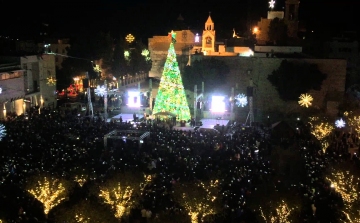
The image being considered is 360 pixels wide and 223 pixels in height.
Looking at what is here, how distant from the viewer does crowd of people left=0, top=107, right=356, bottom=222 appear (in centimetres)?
1378

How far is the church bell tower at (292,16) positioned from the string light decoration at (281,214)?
1199 inches

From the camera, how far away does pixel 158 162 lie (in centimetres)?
1666

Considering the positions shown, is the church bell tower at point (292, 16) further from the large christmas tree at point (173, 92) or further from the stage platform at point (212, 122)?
the large christmas tree at point (173, 92)

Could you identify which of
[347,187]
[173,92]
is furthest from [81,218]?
[173,92]

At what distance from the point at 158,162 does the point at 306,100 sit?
1609cm

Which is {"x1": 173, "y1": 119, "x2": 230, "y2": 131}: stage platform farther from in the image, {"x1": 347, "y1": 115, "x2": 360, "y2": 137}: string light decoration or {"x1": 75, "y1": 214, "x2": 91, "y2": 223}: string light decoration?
{"x1": 75, "y1": 214, "x2": 91, "y2": 223}: string light decoration

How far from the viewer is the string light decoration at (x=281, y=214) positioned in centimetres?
1242

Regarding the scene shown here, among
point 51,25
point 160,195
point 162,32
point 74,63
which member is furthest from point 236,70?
point 51,25

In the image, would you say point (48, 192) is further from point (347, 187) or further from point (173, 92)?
point (173, 92)

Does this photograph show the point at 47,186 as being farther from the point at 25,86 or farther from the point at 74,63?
the point at 74,63

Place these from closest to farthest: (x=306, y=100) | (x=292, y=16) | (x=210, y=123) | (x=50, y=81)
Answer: (x=210, y=123) < (x=306, y=100) < (x=50, y=81) < (x=292, y=16)

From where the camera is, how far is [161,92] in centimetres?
2741

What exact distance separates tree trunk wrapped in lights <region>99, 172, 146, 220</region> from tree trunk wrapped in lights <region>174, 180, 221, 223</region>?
1347mm

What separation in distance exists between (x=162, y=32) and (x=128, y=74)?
15580 mm
